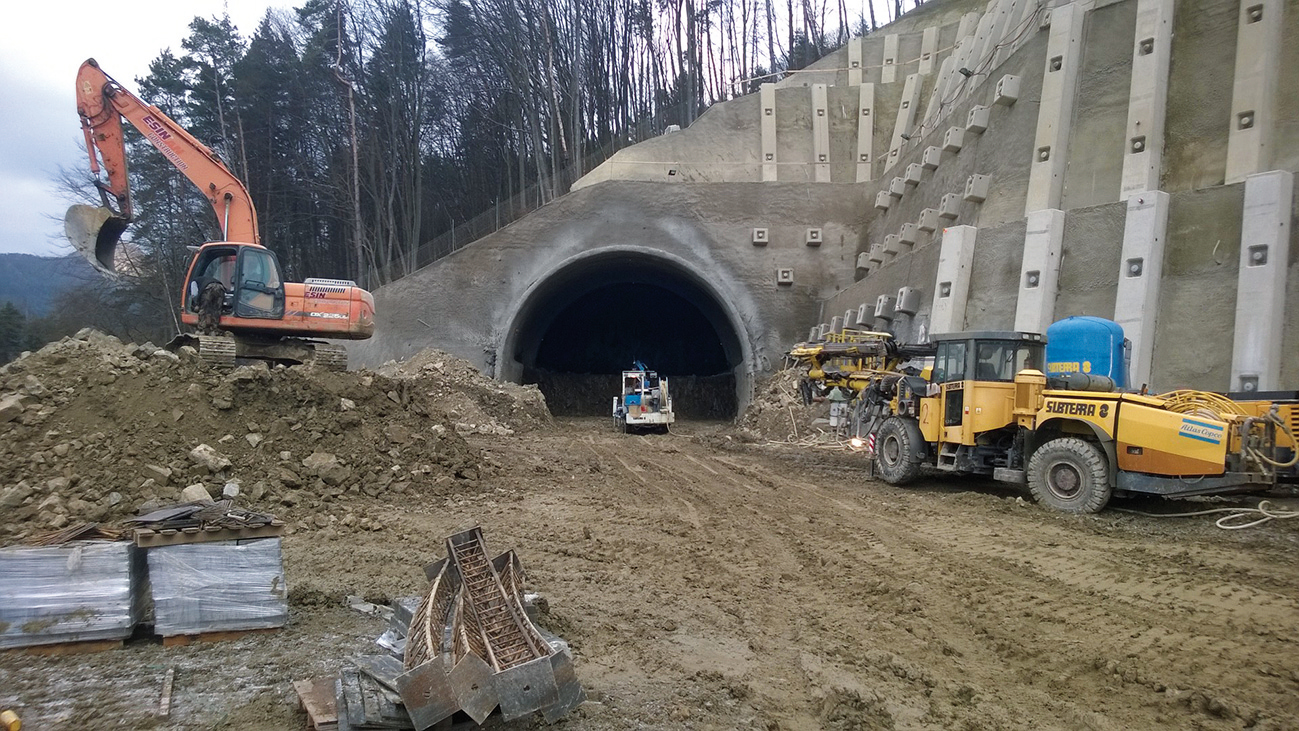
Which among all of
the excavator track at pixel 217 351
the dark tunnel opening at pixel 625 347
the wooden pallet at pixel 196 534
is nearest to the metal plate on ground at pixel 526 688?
the wooden pallet at pixel 196 534

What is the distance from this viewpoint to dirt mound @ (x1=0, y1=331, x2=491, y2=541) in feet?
23.6

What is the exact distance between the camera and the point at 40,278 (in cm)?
4338

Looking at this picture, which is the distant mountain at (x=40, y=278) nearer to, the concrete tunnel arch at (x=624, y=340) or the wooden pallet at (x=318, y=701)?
the concrete tunnel arch at (x=624, y=340)

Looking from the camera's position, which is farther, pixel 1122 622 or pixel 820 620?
pixel 820 620

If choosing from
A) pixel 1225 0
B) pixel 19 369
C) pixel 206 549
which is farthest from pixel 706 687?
pixel 1225 0

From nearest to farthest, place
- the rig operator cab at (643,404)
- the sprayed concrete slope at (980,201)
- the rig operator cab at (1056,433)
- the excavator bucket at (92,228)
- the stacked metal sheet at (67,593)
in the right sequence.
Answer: the stacked metal sheet at (67,593) → the rig operator cab at (1056,433) → the sprayed concrete slope at (980,201) → the excavator bucket at (92,228) → the rig operator cab at (643,404)

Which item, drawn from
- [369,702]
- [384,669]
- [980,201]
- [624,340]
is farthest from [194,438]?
[624,340]

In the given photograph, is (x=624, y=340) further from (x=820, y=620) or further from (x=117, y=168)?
(x=820, y=620)

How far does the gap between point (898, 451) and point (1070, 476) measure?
107 inches

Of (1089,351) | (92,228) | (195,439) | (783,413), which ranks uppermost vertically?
(92,228)

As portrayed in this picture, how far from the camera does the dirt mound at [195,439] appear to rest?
7.21m

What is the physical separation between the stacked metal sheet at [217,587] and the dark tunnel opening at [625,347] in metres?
22.1

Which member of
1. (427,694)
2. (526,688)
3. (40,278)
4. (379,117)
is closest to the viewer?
(427,694)

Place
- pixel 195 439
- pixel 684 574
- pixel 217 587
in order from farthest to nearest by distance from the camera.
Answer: pixel 195 439
pixel 684 574
pixel 217 587
